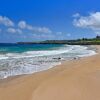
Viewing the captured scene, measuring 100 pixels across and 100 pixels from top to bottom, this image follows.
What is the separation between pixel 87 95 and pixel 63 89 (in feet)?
3.11

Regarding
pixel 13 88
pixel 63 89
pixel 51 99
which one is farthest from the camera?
pixel 13 88

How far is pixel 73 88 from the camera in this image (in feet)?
23.7

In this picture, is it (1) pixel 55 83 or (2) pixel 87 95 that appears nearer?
(2) pixel 87 95

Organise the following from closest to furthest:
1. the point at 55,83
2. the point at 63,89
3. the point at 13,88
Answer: the point at 63,89 → the point at 13,88 → the point at 55,83

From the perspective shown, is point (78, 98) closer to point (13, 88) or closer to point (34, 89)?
point (34, 89)

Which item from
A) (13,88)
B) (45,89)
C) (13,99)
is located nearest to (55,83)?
(45,89)

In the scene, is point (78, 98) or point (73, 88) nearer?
point (78, 98)

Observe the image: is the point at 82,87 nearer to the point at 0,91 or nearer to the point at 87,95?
the point at 87,95

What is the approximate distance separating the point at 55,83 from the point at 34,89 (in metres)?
1.01

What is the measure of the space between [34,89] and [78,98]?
180 centimetres

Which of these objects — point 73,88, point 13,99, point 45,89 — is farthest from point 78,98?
point 13,99

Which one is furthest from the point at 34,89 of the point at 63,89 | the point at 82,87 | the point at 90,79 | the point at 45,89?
the point at 90,79

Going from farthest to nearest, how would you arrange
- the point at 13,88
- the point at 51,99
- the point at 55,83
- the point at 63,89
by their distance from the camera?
the point at 55,83
the point at 13,88
the point at 63,89
the point at 51,99

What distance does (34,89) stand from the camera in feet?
24.5
